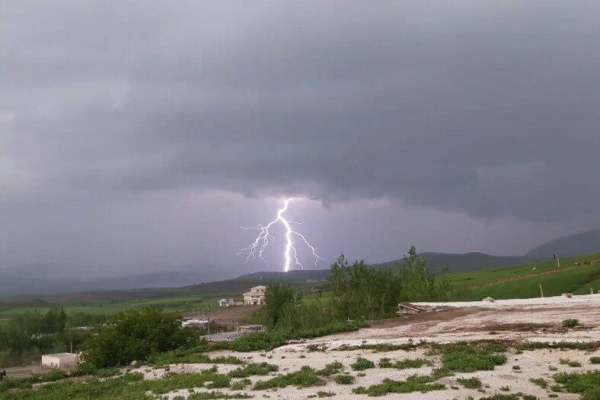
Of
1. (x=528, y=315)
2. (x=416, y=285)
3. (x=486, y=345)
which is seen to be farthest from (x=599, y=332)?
(x=416, y=285)

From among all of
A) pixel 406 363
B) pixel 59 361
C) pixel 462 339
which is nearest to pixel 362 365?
pixel 406 363

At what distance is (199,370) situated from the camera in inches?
806

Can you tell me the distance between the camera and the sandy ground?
14.7 metres

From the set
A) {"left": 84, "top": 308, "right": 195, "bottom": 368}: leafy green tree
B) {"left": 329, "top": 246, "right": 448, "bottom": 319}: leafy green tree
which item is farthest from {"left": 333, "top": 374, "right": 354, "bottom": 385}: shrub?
{"left": 329, "top": 246, "right": 448, "bottom": 319}: leafy green tree

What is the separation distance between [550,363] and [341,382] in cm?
638

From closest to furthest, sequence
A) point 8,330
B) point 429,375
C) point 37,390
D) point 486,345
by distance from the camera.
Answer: point 429,375, point 486,345, point 37,390, point 8,330

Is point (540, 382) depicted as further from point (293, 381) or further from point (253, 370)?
point (253, 370)

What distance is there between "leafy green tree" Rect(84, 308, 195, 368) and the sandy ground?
21.2 ft

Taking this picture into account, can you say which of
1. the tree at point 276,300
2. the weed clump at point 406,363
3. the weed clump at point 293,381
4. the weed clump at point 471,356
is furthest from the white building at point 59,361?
the weed clump at point 471,356

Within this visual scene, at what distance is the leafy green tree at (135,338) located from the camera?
28.8 m

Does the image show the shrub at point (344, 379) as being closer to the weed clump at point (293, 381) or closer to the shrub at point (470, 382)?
the weed clump at point (293, 381)

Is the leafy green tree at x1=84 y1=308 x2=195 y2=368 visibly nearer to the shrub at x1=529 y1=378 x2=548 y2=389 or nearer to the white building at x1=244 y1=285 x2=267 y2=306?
the shrub at x1=529 y1=378 x2=548 y2=389

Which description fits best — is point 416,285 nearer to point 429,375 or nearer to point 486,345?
point 486,345

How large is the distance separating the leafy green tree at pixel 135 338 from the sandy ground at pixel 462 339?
6.46 m
